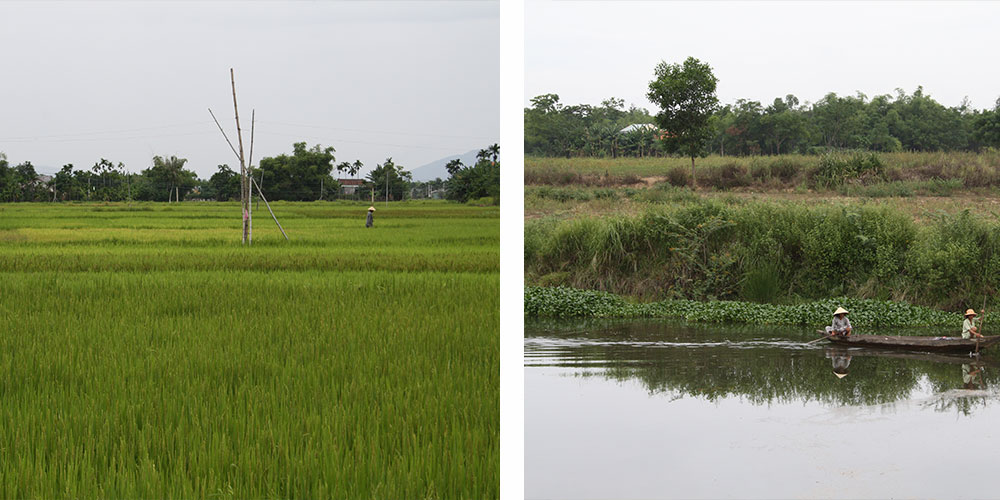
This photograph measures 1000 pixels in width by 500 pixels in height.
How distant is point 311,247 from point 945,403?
7.19 meters

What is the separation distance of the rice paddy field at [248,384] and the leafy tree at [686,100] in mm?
9203

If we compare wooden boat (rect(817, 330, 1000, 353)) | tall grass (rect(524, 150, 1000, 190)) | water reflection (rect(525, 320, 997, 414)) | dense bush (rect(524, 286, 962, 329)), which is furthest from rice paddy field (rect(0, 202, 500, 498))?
tall grass (rect(524, 150, 1000, 190))

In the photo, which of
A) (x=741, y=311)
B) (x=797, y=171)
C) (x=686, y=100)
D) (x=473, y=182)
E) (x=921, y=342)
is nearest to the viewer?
(x=921, y=342)

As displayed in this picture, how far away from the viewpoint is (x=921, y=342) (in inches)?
248

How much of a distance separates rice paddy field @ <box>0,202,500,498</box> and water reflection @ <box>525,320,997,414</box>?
3.49ft

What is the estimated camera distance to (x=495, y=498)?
6.84ft

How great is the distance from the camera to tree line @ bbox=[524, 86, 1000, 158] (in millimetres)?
18359

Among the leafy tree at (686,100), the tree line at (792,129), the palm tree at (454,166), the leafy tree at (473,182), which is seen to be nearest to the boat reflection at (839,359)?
the leafy tree at (686,100)

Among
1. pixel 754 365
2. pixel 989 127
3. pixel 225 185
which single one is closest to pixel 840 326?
pixel 754 365

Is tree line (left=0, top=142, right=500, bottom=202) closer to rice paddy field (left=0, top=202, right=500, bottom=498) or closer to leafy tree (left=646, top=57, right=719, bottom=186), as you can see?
leafy tree (left=646, top=57, right=719, bottom=186)

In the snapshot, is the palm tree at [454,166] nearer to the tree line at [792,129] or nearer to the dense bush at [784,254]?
the tree line at [792,129]

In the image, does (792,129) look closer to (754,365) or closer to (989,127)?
(989,127)

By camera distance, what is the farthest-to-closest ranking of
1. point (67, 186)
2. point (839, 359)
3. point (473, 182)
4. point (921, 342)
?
point (67, 186) < point (473, 182) < point (839, 359) < point (921, 342)

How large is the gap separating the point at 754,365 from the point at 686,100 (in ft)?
32.9
